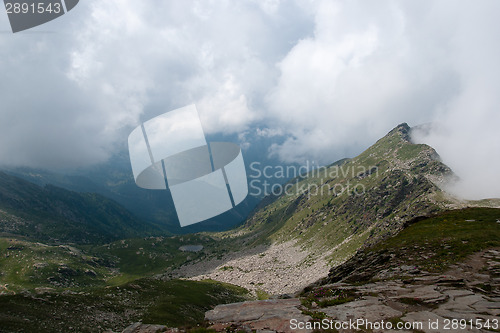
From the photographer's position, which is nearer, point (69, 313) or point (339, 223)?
point (69, 313)

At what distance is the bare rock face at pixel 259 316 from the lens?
15.3 metres

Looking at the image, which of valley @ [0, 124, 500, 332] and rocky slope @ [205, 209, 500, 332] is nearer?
rocky slope @ [205, 209, 500, 332]

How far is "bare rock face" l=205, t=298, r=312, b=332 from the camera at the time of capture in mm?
15336

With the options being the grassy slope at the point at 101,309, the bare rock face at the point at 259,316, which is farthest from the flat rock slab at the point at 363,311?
the grassy slope at the point at 101,309

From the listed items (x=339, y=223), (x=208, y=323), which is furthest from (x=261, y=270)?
(x=208, y=323)

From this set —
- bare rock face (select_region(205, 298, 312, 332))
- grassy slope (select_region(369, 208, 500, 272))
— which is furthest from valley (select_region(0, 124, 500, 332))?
bare rock face (select_region(205, 298, 312, 332))

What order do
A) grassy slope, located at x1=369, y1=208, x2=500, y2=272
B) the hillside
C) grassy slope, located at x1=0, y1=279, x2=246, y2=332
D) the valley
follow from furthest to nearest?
the hillside → grassy slope, located at x1=369, y1=208, x2=500, y2=272 → grassy slope, located at x1=0, y1=279, x2=246, y2=332 → the valley

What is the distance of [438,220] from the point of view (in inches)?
2267

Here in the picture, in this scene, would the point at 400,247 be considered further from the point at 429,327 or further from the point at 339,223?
the point at 339,223

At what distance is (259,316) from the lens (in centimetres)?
1703

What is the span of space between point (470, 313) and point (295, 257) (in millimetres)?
A: 149493

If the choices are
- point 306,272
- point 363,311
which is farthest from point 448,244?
point 306,272

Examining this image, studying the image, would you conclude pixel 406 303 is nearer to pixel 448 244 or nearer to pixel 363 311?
pixel 363 311

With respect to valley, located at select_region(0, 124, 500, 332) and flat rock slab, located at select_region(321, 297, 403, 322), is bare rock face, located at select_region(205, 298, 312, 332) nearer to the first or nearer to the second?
valley, located at select_region(0, 124, 500, 332)
